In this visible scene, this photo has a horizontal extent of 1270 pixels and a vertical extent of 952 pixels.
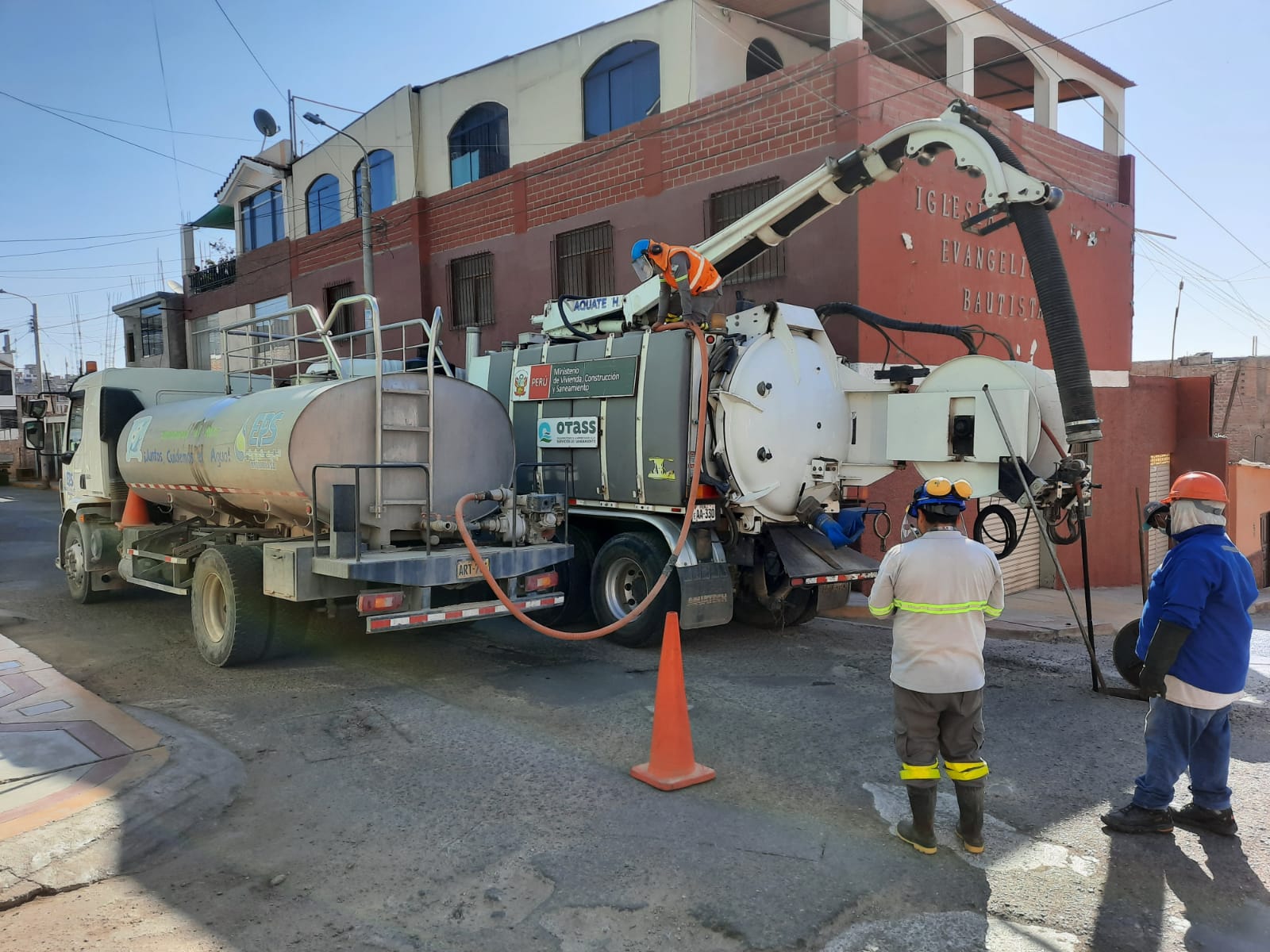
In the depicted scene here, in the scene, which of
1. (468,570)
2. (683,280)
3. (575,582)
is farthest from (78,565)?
(683,280)

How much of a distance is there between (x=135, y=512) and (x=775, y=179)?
8.85m

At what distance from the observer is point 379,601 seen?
21.5ft

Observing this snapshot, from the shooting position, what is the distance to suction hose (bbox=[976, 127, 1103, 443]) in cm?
686

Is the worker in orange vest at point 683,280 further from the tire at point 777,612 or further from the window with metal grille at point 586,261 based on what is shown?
the window with metal grille at point 586,261

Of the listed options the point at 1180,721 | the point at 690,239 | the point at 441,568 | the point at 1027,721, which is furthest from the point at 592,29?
the point at 1180,721

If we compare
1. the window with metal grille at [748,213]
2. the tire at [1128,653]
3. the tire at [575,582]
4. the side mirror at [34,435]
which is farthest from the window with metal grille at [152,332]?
the tire at [1128,653]

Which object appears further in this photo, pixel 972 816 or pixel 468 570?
pixel 468 570

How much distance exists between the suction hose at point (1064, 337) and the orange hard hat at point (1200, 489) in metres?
2.44

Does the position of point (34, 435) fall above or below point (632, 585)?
above

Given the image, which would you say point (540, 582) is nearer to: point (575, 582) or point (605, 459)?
point (575, 582)

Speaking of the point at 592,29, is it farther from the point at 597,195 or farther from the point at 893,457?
the point at 893,457

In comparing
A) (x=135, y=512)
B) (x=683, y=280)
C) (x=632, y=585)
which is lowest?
(x=632, y=585)

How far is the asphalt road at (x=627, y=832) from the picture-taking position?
3531mm

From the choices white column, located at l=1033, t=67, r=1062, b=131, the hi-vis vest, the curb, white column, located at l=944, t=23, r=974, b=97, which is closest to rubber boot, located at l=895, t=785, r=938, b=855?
the curb
